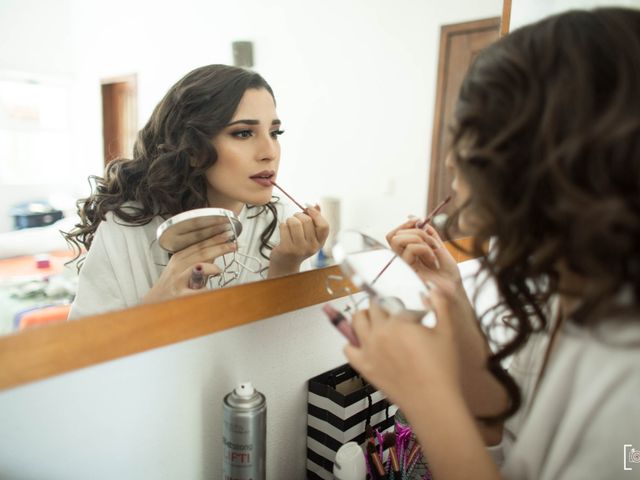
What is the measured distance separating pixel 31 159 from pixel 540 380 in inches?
25.4

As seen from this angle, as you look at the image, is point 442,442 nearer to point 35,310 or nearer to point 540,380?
point 540,380

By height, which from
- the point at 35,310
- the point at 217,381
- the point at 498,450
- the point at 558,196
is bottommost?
the point at 498,450

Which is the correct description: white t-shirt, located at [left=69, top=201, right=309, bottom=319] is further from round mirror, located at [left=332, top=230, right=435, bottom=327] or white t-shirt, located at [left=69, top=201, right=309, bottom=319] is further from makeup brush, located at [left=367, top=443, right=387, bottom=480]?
makeup brush, located at [left=367, top=443, right=387, bottom=480]

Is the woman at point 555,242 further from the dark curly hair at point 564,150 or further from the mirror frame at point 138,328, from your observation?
the mirror frame at point 138,328

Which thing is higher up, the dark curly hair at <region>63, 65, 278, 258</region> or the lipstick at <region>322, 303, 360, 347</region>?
the dark curly hair at <region>63, 65, 278, 258</region>

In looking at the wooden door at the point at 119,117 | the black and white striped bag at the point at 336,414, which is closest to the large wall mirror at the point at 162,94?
the wooden door at the point at 119,117

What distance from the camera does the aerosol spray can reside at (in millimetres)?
553

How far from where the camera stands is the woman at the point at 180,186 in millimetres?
524

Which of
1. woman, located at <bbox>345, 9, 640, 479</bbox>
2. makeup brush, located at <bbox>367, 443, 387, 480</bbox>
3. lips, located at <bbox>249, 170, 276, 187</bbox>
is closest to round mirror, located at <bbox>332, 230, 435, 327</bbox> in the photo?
woman, located at <bbox>345, 9, 640, 479</bbox>

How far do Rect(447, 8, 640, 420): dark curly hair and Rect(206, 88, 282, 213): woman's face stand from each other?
255 millimetres

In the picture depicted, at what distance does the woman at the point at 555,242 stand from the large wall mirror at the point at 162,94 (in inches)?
9.2

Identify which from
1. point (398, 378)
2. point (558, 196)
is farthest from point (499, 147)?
point (398, 378)

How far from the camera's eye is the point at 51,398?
47cm

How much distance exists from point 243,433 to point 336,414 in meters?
0.17
